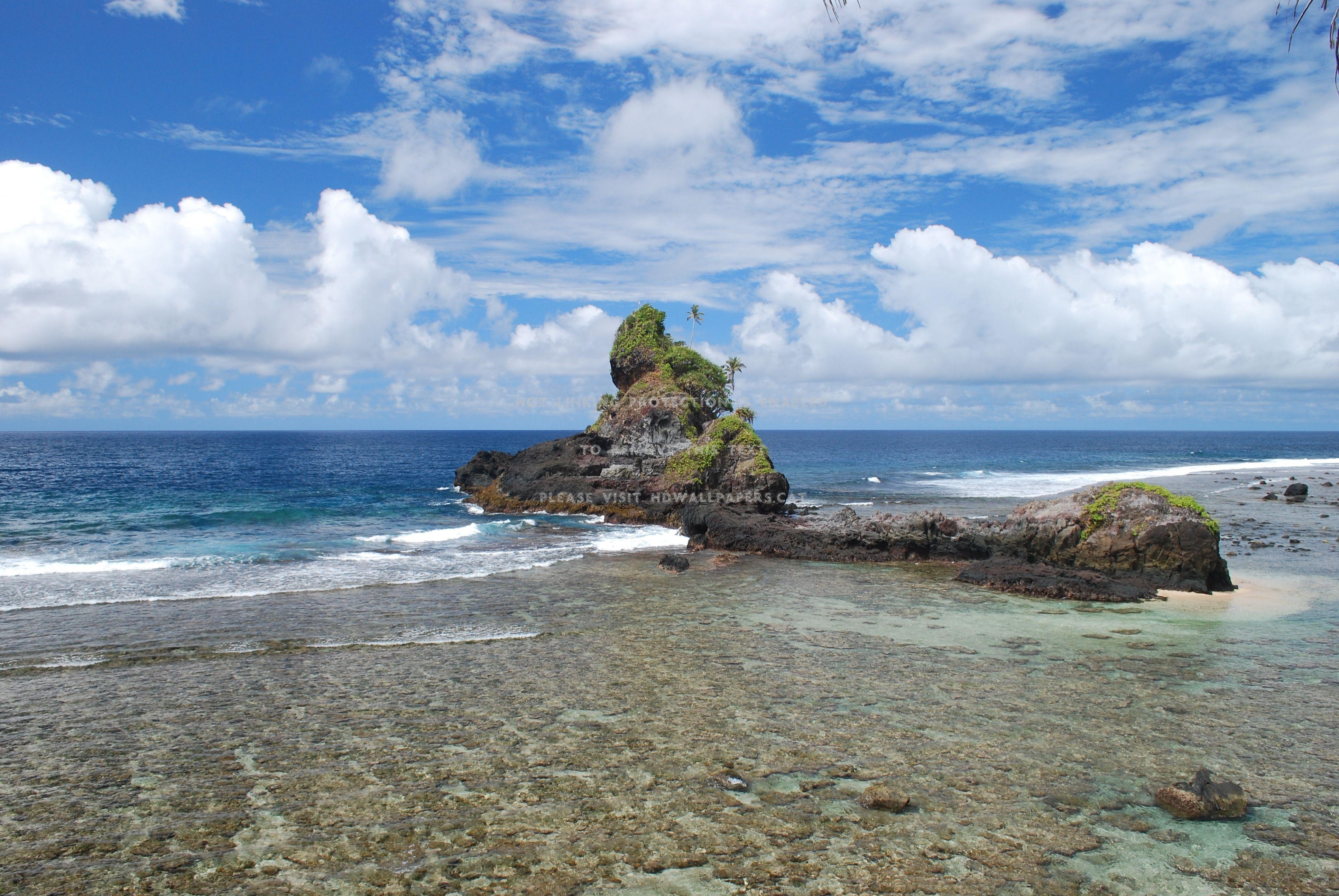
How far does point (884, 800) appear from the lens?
9.07m

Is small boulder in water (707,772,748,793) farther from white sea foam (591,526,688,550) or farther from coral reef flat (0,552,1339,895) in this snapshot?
white sea foam (591,526,688,550)

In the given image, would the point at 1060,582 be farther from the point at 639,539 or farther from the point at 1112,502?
the point at 639,539

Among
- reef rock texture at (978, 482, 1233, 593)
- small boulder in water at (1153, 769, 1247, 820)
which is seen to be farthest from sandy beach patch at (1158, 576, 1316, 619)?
small boulder in water at (1153, 769, 1247, 820)

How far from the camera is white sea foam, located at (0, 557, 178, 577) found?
86.1ft

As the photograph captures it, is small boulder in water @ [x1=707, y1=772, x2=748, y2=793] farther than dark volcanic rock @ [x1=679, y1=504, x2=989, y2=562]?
No

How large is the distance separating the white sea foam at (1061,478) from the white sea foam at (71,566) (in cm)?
5394

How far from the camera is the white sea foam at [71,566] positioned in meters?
26.2

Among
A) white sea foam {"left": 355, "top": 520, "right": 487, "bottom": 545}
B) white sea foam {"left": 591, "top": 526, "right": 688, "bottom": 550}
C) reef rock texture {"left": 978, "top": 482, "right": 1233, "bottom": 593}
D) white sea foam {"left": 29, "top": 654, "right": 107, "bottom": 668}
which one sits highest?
reef rock texture {"left": 978, "top": 482, "right": 1233, "bottom": 593}

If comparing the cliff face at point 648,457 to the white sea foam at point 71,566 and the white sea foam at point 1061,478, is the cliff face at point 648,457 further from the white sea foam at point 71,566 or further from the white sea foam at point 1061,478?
the white sea foam at point 71,566

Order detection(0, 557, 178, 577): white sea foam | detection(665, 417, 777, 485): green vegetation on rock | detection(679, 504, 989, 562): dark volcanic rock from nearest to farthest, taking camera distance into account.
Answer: detection(0, 557, 178, 577): white sea foam < detection(679, 504, 989, 562): dark volcanic rock < detection(665, 417, 777, 485): green vegetation on rock

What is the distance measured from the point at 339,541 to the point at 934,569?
27375mm

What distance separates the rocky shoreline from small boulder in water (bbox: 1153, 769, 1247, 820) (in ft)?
46.8

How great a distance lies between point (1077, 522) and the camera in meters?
26.6

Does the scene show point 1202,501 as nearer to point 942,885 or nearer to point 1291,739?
point 1291,739
